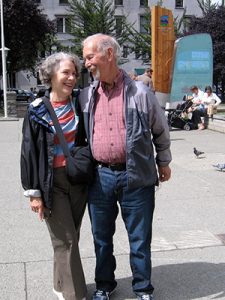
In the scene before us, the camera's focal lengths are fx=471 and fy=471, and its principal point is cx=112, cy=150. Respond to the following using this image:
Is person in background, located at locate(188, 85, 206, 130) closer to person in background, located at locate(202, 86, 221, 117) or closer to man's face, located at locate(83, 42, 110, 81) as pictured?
person in background, located at locate(202, 86, 221, 117)

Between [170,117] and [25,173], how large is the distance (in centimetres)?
1267

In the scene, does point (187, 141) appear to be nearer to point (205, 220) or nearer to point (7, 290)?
point (205, 220)

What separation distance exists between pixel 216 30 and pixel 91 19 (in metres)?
12.3

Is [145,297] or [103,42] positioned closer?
[103,42]

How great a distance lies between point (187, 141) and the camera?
41.1ft

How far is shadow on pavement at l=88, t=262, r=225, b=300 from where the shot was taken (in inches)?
138

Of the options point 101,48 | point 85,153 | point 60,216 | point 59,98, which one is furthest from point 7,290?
point 101,48

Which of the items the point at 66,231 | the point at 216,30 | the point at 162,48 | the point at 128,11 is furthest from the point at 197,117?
the point at 128,11

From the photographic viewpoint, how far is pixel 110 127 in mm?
3088

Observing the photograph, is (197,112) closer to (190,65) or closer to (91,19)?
(190,65)

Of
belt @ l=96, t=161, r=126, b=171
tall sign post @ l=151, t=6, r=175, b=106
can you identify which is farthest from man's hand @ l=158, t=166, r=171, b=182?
tall sign post @ l=151, t=6, r=175, b=106

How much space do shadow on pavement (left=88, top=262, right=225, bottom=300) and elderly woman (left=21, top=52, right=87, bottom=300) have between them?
0.50 metres

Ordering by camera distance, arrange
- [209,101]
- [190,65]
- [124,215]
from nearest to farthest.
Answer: [124,215], [209,101], [190,65]

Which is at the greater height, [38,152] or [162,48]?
[162,48]
